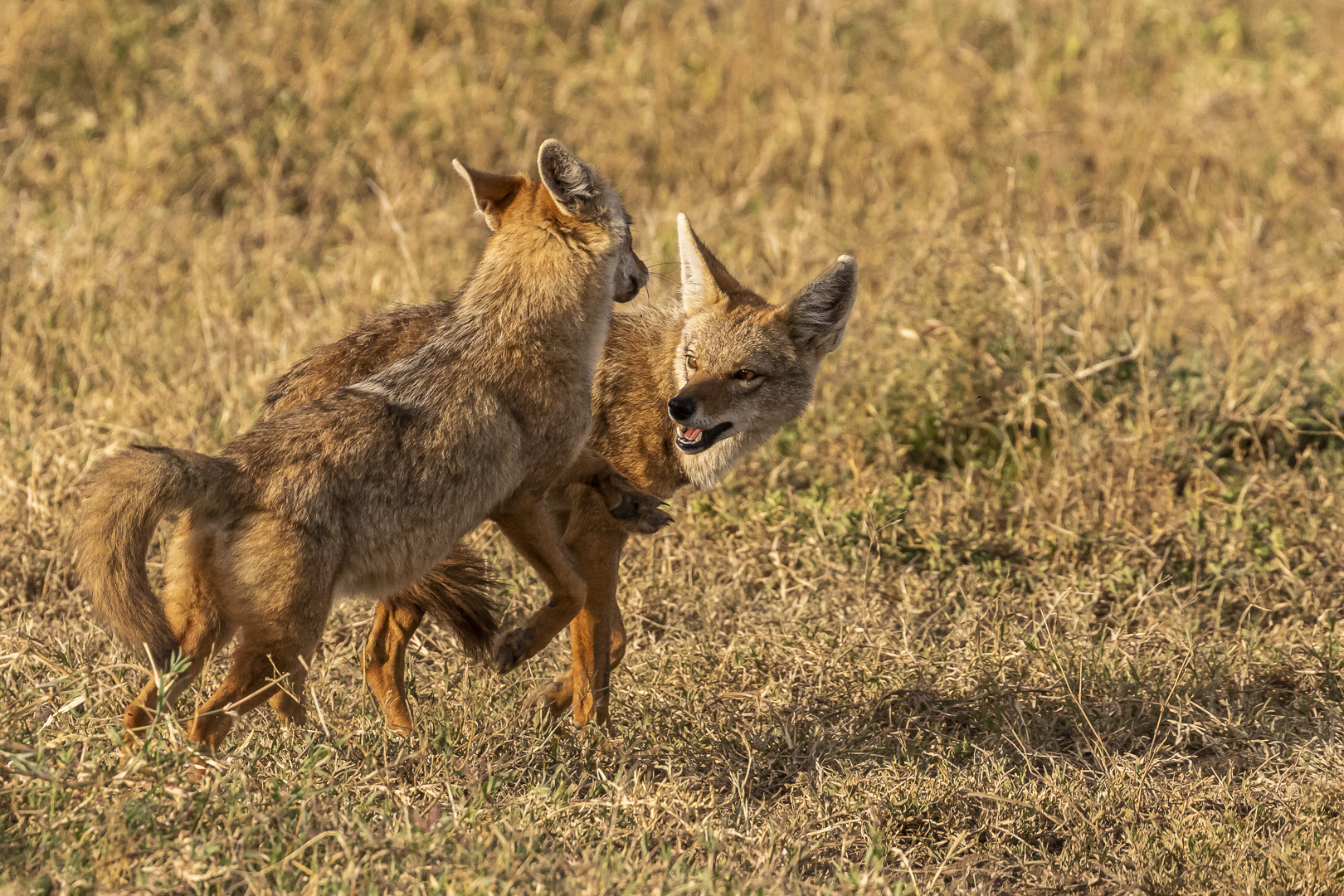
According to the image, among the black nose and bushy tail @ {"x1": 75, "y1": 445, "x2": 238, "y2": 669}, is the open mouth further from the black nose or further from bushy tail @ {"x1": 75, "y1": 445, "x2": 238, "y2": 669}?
bushy tail @ {"x1": 75, "y1": 445, "x2": 238, "y2": 669}

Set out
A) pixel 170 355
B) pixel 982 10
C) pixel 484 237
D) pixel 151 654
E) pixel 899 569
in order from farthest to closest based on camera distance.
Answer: pixel 982 10 < pixel 484 237 < pixel 170 355 < pixel 899 569 < pixel 151 654

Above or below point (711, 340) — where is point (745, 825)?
below

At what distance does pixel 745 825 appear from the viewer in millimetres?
3850

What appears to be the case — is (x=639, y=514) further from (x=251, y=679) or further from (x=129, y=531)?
(x=129, y=531)

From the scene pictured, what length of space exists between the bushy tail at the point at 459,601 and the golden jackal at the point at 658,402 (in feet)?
0.04

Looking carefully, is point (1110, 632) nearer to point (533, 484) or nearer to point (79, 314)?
point (533, 484)

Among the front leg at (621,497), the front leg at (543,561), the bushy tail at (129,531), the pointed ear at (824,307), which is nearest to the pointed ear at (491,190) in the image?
the front leg at (621,497)

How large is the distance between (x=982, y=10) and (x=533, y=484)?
7.44m

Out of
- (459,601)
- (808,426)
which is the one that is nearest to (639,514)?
(459,601)

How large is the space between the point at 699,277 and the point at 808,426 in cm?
118

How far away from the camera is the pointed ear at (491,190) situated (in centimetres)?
447

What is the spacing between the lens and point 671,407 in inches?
188

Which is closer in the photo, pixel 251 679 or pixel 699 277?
pixel 251 679

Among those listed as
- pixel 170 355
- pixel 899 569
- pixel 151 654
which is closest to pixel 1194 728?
pixel 899 569
